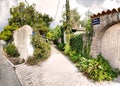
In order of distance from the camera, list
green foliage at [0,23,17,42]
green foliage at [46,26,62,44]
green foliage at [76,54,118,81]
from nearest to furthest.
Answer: green foliage at [76,54,118,81] → green foliage at [46,26,62,44] → green foliage at [0,23,17,42]

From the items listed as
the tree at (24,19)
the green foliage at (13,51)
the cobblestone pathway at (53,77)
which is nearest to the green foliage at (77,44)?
the cobblestone pathway at (53,77)

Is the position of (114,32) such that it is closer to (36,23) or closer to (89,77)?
(89,77)

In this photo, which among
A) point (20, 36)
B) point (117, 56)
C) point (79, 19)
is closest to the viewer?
point (117, 56)

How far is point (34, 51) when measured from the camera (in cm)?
1822

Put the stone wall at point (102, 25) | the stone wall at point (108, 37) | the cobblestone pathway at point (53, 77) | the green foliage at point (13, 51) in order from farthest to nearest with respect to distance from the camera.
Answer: the green foliage at point (13, 51), the stone wall at point (108, 37), the stone wall at point (102, 25), the cobblestone pathway at point (53, 77)

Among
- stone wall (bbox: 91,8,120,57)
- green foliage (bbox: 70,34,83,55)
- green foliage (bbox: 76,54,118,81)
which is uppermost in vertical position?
stone wall (bbox: 91,8,120,57)

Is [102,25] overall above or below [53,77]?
above

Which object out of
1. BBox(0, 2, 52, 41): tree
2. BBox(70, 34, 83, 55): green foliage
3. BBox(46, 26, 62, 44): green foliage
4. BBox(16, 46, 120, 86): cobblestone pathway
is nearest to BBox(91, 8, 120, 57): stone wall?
BBox(16, 46, 120, 86): cobblestone pathway

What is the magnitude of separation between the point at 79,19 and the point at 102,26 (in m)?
33.3

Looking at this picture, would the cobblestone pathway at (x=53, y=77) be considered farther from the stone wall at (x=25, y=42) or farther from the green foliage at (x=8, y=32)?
the green foliage at (x=8, y=32)

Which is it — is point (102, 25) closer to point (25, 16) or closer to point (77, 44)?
point (77, 44)

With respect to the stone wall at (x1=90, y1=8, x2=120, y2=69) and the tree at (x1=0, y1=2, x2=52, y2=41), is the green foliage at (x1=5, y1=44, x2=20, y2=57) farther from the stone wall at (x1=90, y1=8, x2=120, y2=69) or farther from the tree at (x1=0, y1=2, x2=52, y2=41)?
the stone wall at (x1=90, y1=8, x2=120, y2=69)

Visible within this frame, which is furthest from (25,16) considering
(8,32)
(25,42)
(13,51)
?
(25,42)

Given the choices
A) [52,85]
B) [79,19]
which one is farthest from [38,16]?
[52,85]
